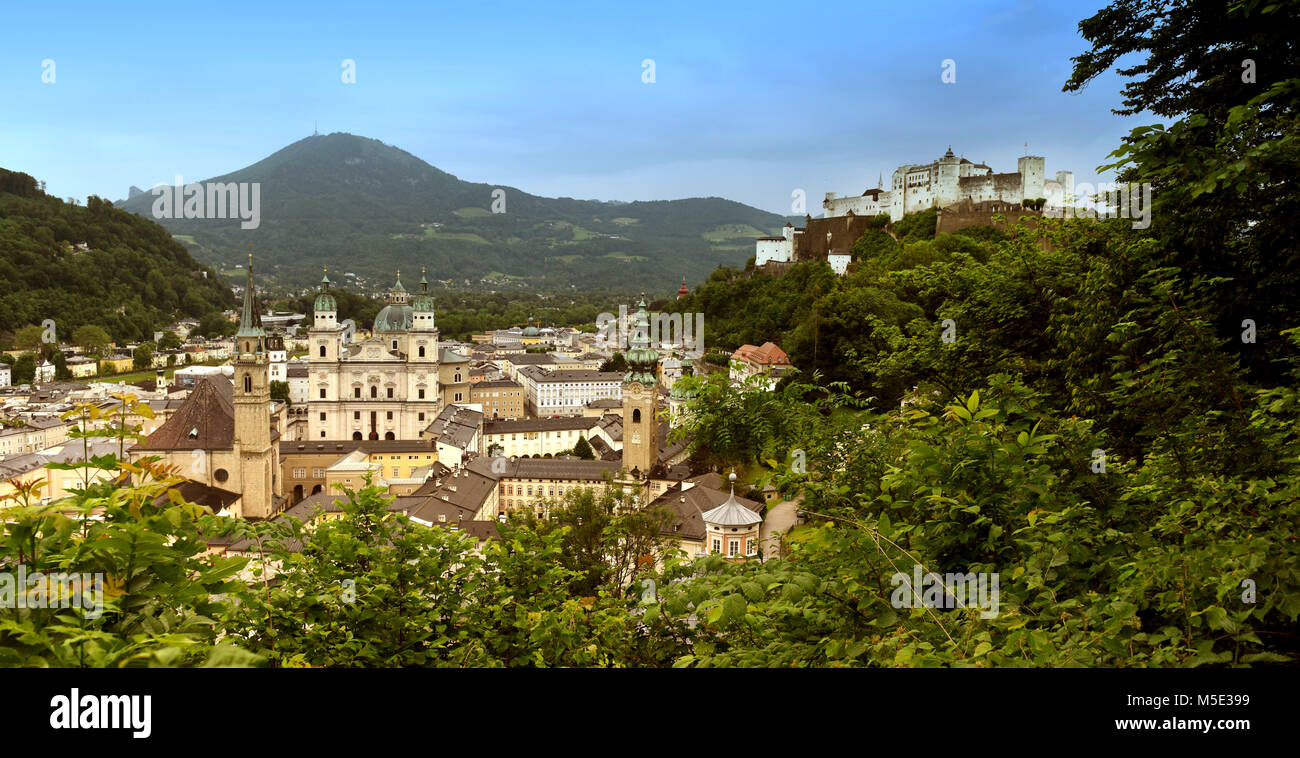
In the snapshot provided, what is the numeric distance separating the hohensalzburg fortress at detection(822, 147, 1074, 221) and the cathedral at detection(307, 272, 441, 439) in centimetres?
4534

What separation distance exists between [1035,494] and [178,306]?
160 meters

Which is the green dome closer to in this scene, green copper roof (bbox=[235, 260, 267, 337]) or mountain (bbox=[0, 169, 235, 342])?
green copper roof (bbox=[235, 260, 267, 337])

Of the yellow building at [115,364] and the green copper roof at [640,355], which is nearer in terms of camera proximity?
the green copper roof at [640,355]

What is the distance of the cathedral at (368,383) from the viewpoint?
6575 cm

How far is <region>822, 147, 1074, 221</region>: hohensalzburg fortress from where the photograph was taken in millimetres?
69750

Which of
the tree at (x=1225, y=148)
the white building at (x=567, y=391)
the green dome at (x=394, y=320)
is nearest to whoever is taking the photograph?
the tree at (x=1225, y=148)

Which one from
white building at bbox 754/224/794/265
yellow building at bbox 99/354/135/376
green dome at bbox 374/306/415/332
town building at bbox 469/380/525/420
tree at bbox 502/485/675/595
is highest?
white building at bbox 754/224/794/265

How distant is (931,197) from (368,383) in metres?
52.5

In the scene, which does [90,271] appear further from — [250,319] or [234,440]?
[234,440]

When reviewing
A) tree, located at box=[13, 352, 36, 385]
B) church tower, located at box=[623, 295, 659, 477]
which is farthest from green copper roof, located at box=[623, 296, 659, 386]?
tree, located at box=[13, 352, 36, 385]

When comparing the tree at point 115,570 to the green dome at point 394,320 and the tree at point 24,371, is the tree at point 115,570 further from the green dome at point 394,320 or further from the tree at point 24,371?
the tree at point 24,371

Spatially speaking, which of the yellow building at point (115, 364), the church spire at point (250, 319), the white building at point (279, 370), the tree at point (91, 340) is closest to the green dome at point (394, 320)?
the church spire at point (250, 319)
